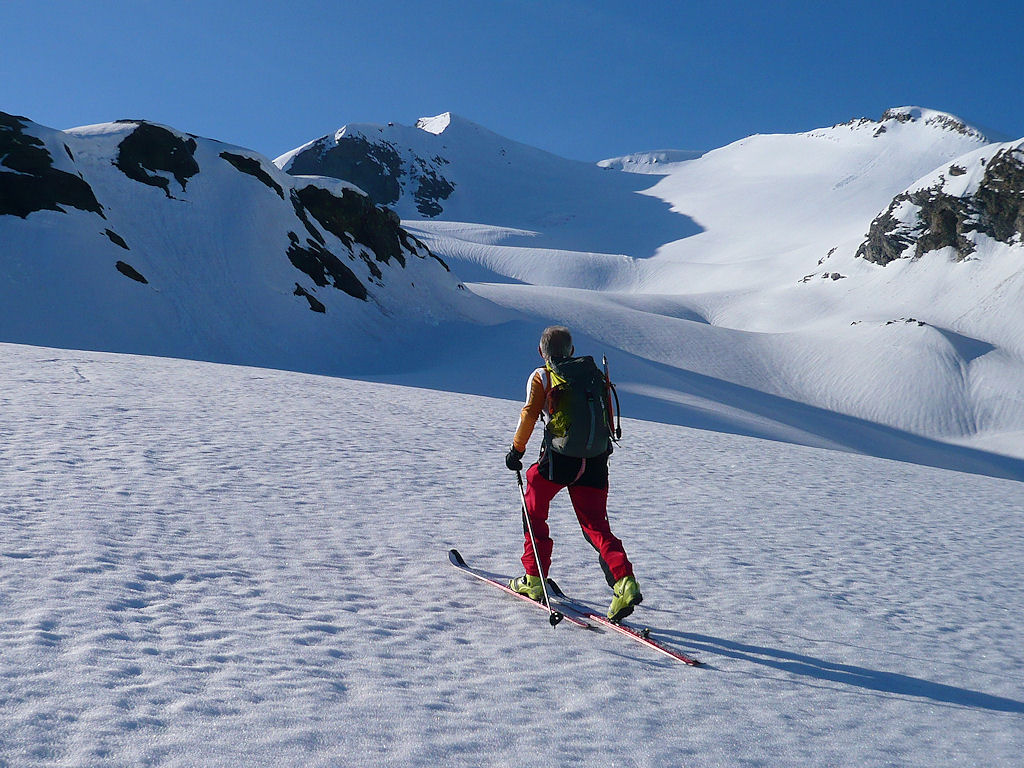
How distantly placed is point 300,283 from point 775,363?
2471 cm

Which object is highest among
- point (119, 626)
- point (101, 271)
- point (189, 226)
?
point (189, 226)

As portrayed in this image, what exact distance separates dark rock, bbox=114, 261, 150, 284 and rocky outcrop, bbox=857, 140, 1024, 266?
5636 centimetres

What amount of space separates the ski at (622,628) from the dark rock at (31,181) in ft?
96.1

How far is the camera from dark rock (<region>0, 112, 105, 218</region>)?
27.3 meters

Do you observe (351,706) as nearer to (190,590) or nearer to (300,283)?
(190,590)

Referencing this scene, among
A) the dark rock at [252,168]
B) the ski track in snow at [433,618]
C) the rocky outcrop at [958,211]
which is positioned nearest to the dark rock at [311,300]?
the dark rock at [252,168]

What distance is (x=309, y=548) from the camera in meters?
6.04

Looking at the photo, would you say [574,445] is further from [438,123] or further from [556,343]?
[438,123]

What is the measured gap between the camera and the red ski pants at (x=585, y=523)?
506 centimetres

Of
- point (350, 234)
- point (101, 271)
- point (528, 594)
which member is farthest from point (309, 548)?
point (350, 234)

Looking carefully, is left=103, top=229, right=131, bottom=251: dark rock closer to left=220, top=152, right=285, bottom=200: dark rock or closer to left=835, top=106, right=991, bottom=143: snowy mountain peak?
left=220, top=152, right=285, bottom=200: dark rock

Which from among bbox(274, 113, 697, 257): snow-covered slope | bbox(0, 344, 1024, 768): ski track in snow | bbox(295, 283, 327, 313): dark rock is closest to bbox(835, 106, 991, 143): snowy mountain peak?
bbox(274, 113, 697, 257): snow-covered slope

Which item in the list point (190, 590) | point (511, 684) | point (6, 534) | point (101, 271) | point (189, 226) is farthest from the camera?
point (189, 226)

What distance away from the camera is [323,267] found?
34.0 metres
